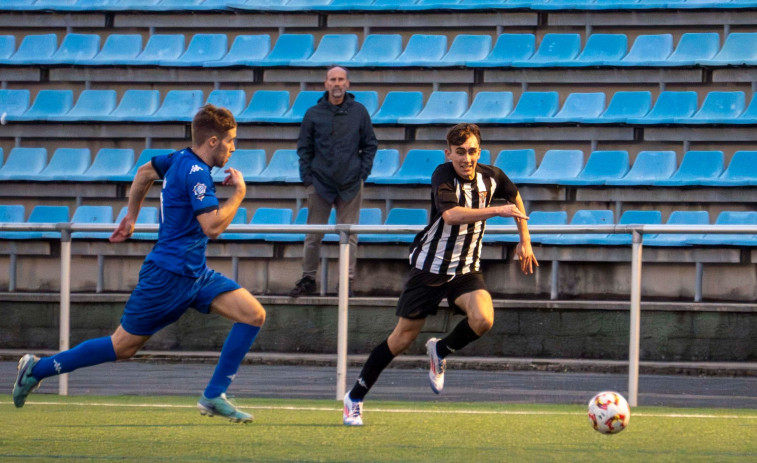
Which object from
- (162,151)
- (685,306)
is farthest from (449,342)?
(162,151)

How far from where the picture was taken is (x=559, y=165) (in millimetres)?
12383

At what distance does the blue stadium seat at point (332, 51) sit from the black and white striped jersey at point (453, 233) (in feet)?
24.7

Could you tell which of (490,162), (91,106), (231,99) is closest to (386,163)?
(490,162)

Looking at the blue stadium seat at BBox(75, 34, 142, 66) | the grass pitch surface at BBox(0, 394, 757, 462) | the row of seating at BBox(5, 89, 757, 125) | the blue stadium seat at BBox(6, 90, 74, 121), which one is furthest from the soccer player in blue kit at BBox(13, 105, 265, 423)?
the blue stadium seat at BBox(75, 34, 142, 66)

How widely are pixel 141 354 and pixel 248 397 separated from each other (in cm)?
137

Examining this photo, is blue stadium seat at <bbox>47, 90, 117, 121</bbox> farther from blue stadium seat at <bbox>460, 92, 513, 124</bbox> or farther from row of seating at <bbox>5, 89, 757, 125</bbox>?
blue stadium seat at <bbox>460, 92, 513, 124</bbox>

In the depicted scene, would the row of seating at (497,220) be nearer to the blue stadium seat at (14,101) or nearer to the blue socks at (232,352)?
the blue stadium seat at (14,101)

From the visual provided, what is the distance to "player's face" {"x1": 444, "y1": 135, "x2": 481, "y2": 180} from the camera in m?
6.41

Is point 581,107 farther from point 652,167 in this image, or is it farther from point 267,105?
point 267,105

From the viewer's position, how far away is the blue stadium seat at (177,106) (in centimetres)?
1370

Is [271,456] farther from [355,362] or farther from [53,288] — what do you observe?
[53,288]

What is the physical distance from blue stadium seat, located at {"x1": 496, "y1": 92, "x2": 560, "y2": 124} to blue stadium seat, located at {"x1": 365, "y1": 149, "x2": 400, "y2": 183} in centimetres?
123

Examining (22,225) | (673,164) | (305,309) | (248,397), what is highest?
(673,164)

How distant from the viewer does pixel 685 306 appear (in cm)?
876
